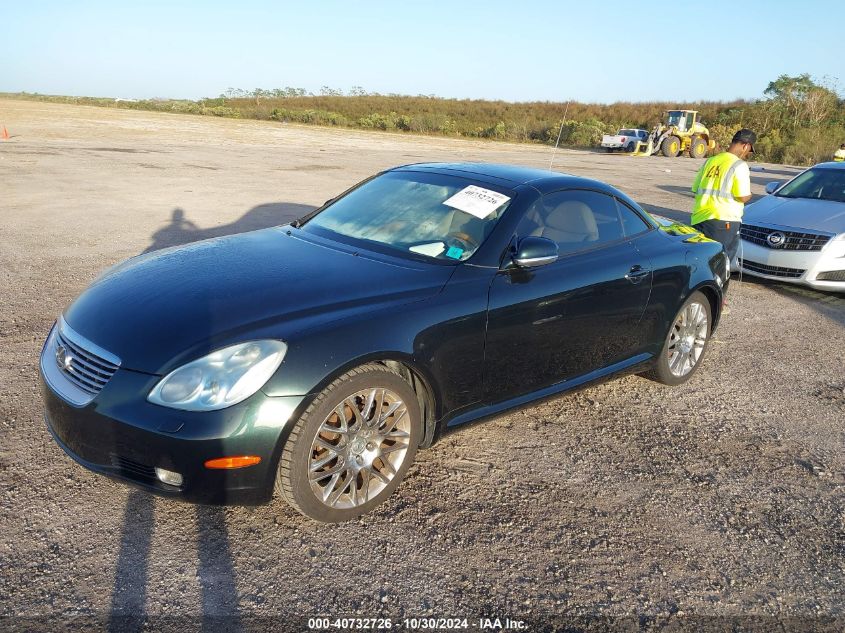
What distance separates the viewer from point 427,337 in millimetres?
3268

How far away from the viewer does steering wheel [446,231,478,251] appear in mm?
3738

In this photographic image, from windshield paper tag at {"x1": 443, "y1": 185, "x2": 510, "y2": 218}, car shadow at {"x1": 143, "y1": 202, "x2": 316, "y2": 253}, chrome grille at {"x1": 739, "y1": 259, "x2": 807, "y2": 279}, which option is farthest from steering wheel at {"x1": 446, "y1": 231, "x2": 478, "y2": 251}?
chrome grille at {"x1": 739, "y1": 259, "x2": 807, "y2": 279}

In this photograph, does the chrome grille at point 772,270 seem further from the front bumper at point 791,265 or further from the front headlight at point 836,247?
the front headlight at point 836,247

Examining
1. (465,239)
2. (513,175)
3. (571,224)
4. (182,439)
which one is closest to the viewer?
(182,439)

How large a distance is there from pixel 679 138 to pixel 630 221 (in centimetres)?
3131

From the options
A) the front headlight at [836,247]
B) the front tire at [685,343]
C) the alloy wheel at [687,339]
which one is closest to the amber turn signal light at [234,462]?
the front tire at [685,343]

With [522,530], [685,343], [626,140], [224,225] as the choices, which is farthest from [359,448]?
[626,140]

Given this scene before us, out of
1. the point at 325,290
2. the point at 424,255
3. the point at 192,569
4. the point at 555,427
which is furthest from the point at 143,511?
the point at 555,427

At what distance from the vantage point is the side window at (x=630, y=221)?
15.1ft

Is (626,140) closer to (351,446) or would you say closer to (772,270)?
(772,270)

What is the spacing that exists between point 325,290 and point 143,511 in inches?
51.9

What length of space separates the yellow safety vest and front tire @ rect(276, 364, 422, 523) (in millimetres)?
4901

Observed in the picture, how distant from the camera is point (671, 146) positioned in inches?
1293

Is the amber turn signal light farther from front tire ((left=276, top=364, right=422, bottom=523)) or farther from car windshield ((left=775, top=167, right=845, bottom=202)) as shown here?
car windshield ((left=775, top=167, right=845, bottom=202))
